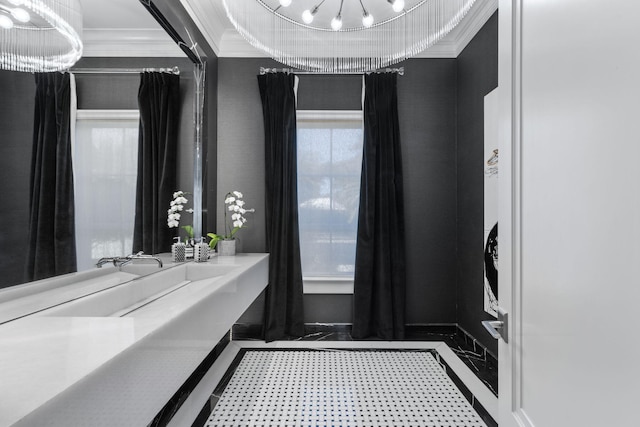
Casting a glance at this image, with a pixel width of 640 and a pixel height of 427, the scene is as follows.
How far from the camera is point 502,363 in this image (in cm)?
91

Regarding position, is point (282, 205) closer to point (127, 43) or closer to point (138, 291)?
point (138, 291)

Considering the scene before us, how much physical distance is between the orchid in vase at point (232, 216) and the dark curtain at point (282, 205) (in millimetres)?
248

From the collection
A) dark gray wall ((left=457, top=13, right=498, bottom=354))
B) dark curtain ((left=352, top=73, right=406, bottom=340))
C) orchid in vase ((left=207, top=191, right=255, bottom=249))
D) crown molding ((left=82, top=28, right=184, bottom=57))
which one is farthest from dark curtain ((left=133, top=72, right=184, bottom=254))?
dark gray wall ((left=457, top=13, right=498, bottom=354))

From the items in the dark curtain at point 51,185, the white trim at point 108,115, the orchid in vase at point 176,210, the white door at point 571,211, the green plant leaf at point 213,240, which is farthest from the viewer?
the green plant leaf at point 213,240

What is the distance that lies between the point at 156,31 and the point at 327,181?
5.66 feet

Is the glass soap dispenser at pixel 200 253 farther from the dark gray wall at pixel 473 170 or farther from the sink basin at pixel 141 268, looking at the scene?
the dark gray wall at pixel 473 170

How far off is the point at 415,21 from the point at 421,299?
234 centimetres

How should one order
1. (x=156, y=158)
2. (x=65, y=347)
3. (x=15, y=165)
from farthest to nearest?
(x=156, y=158) → (x=15, y=165) → (x=65, y=347)

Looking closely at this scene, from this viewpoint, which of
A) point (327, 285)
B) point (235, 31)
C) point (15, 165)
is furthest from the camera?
point (327, 285)

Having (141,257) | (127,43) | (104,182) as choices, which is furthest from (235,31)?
(141,257)

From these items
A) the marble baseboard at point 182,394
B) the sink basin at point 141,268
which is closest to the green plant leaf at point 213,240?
the sink basin at point 141,268

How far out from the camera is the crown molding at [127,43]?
136 centimetres

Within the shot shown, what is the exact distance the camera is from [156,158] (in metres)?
Answer: 1.93

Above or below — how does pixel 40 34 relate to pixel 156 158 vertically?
above
